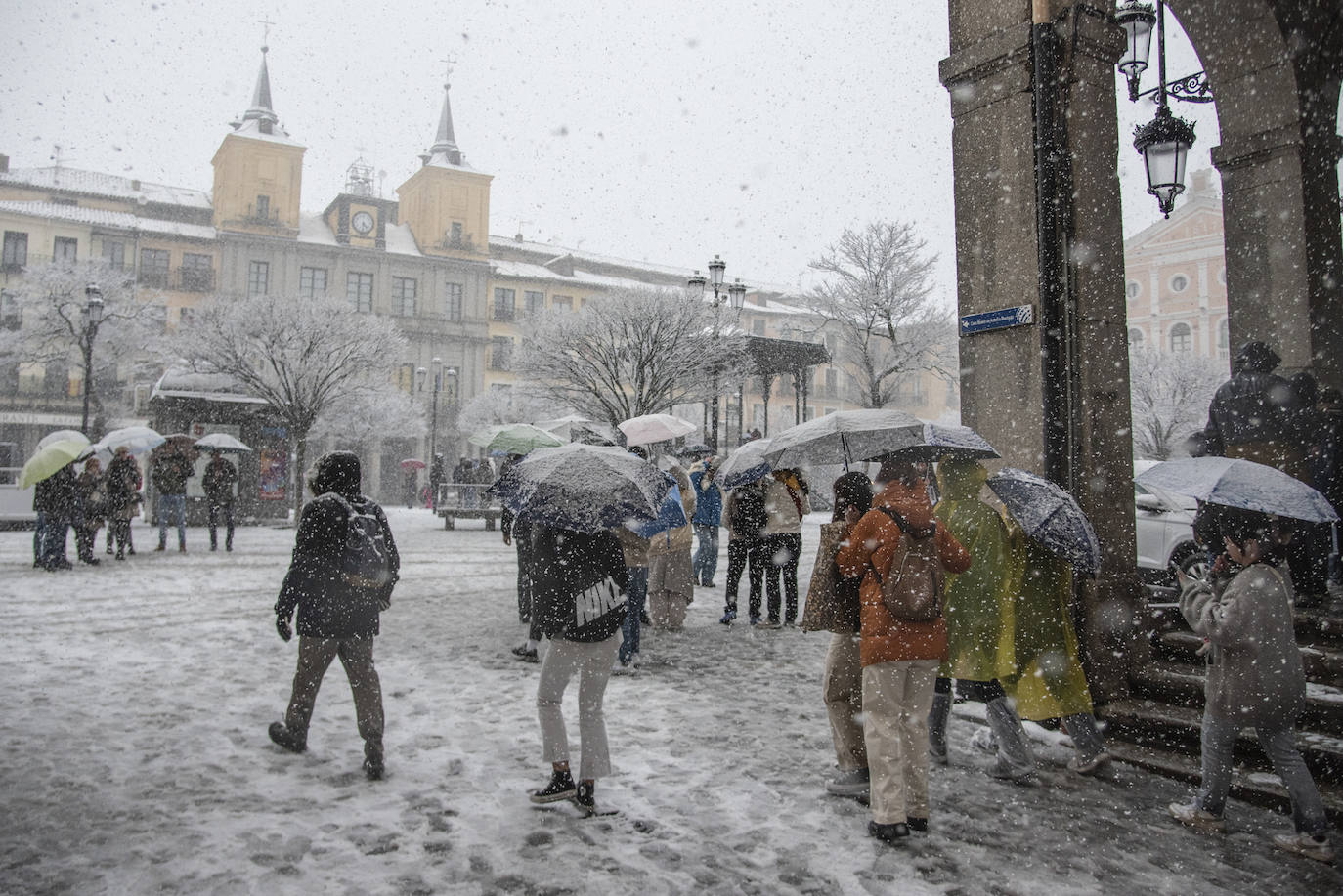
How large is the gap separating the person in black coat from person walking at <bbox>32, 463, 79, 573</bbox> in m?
9.03

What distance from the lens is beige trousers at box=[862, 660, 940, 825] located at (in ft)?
11.9

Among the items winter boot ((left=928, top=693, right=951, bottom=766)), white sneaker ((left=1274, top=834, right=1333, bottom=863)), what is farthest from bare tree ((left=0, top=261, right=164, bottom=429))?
white sneaker ((left=1274, top=834, right=1333, bottom=863))

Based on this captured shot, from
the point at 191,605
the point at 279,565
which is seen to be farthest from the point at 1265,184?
the point at 279,565

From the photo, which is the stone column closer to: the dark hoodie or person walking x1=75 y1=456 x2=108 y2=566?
the dark hoodie

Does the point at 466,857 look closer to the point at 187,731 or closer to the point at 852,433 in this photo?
the point at 187,731

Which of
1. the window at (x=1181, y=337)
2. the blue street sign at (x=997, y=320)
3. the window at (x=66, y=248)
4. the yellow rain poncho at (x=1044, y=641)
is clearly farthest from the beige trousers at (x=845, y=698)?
the window at (x=66, y=248)

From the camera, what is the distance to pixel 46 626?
7891 mm

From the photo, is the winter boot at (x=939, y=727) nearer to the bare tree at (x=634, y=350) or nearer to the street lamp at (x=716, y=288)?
the street lamp at (x=716, y=288)

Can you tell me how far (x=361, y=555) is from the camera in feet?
14.0

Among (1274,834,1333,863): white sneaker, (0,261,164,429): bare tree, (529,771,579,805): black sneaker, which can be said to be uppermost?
(0,261,164,429): bare tree

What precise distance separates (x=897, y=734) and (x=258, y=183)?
53.5 m

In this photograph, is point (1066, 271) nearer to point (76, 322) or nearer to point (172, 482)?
point (172, 482)

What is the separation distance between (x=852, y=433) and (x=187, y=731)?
4316 millimetres

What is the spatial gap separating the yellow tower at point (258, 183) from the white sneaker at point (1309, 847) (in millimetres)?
52711
